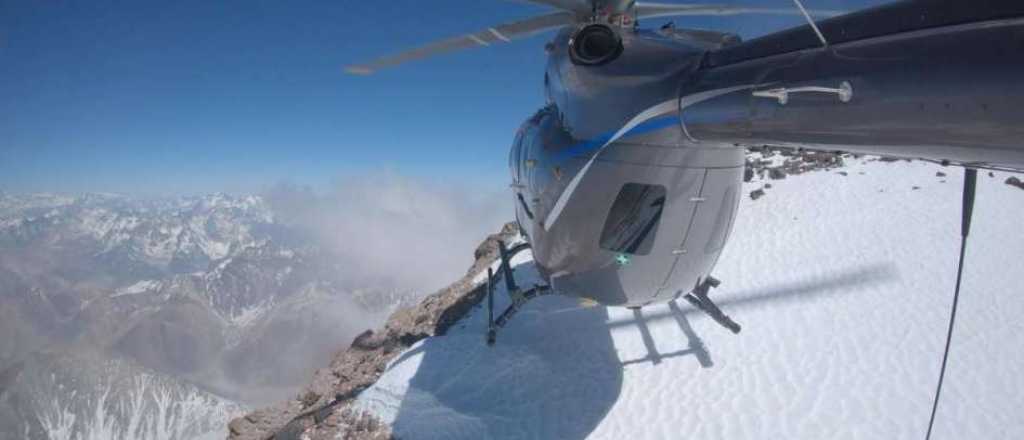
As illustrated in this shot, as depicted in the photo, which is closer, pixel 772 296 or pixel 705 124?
pixel 705 124

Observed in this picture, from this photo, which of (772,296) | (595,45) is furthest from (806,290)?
(595,45)

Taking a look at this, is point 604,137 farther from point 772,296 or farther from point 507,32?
point 772,296

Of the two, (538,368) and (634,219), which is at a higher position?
(634,219)

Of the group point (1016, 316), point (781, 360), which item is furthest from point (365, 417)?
point (1016, 316)

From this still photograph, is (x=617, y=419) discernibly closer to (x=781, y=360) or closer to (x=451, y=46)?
(x=781, y=360)

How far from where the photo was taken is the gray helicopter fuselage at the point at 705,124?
2.63 meters

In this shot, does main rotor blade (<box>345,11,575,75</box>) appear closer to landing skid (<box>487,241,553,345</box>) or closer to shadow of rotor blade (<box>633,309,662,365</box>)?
landing skid (<box>487,241,553,345</box>)

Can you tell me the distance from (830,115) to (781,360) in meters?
10.5

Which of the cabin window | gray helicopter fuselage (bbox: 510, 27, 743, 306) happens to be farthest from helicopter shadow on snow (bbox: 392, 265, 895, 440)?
the cabin window

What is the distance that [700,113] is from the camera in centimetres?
510

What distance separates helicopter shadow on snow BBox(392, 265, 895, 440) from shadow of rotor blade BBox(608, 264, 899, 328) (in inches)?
1.1

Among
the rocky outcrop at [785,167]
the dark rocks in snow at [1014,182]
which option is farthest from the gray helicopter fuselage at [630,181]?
the dark rocks in snow at [1014,182]

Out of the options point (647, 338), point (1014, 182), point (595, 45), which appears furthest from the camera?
point (1014, 182)

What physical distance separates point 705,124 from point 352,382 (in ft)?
49.2
